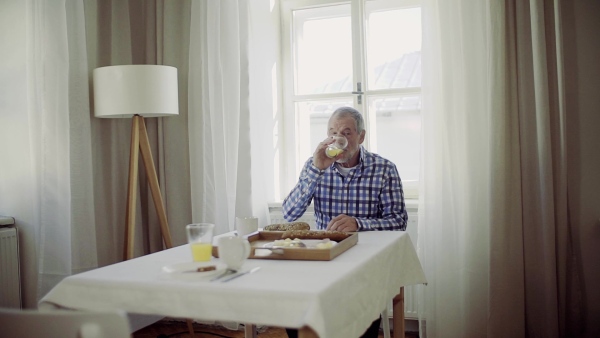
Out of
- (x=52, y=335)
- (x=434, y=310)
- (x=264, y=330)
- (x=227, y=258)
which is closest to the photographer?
(x=52, y=335)

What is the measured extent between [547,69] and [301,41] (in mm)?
1543

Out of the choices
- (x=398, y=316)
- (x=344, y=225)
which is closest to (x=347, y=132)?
(x=344, y=225)

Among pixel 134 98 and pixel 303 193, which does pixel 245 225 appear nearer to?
pixel 303 193

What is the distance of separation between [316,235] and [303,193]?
63cm

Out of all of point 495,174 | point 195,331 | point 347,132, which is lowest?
point 195,331

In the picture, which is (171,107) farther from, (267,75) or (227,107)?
(267,75)

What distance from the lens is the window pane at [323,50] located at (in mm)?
3461

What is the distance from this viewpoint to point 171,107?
296cm

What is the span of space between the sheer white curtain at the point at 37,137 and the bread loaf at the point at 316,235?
4.81ft

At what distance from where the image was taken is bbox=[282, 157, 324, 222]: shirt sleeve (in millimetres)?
2463

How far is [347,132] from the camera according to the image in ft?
8.28

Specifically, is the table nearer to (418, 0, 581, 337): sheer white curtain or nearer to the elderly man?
the elderly man

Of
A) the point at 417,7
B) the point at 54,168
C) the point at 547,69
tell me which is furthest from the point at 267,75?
the point at 547,69

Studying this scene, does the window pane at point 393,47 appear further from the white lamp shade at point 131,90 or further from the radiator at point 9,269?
the radiator at point 9,269
